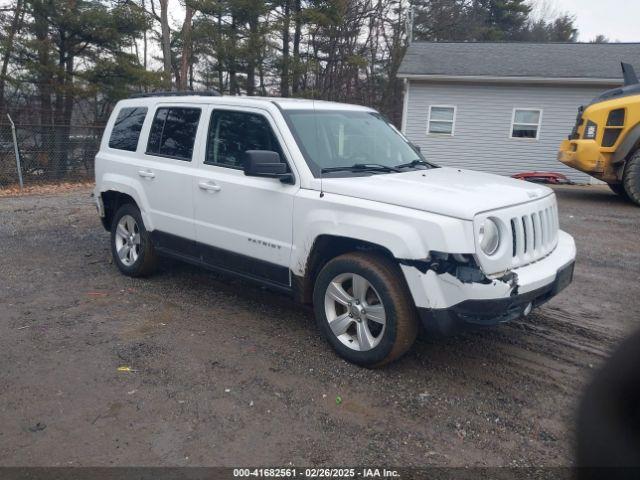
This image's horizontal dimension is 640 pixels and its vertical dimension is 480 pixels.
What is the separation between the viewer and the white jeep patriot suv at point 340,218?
3.39 m

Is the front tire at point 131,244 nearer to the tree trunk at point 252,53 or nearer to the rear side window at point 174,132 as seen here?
the rear side window at point 174,132

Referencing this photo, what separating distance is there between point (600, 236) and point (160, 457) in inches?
312

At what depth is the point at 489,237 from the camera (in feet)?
11.3

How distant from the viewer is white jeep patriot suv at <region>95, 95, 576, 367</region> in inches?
133

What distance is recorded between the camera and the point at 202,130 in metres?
4.93

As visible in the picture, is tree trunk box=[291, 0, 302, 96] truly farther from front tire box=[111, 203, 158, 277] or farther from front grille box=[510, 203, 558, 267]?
front grille box=[510, 203, 558, 267]

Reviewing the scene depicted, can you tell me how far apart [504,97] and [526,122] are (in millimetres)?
1115

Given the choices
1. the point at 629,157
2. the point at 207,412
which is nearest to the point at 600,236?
the point at 629,157

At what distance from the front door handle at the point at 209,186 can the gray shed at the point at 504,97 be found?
1451 centimetres

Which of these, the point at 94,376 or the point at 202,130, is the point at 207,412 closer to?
the point at 94,376

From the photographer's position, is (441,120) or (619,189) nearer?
(619,189)

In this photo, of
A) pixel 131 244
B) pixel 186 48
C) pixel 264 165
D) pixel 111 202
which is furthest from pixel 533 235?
pixel 186 48

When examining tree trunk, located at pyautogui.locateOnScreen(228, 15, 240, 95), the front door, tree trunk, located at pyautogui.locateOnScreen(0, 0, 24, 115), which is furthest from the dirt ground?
tree trunk, located at pyautogui.locateOnScreen(228, 15, 240, 95)

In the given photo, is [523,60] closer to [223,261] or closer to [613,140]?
[613,140]
